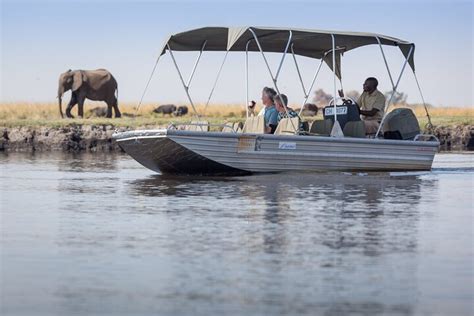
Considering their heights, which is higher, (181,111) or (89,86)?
(89,86)

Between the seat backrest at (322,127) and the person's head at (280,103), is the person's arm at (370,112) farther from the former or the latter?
the person's head at (280,103)

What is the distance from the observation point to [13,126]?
37.8m

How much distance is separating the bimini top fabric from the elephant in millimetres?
27756

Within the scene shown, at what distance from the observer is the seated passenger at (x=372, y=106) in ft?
65.3

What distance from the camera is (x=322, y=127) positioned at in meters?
19.5

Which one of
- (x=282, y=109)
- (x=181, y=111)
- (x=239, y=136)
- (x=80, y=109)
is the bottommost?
(x=181, y=111)

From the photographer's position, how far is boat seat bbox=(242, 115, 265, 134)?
19.0m

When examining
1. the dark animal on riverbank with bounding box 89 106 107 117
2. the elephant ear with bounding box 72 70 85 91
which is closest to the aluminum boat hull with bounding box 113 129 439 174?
the elephant ear with bounding box 72 70 85 91

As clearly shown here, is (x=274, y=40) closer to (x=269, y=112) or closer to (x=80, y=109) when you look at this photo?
(x=269, y=112)

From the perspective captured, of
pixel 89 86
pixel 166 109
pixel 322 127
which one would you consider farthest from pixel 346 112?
pixel 166 109

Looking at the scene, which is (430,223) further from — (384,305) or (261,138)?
(261,138)

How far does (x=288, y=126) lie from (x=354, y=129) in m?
1.21

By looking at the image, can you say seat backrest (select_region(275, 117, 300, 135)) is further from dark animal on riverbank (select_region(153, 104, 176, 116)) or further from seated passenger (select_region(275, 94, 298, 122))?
dark animal on riverbank (select_region(153, 104, 176, 116))

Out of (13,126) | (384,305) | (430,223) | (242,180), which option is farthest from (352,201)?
(13,126)
